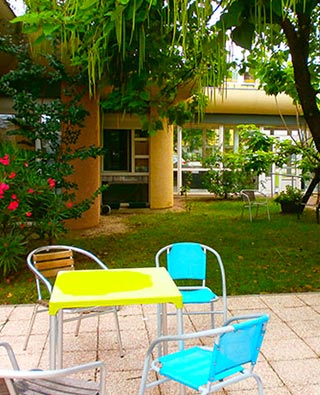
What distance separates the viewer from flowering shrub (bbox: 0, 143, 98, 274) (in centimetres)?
461

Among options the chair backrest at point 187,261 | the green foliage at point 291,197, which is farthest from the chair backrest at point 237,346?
the green foliage at point 291,197

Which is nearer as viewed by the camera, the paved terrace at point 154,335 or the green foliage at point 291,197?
the paved terrace at point 154,335

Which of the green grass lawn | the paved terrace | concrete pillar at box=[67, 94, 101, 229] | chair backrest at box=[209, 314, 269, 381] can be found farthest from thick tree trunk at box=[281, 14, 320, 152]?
chair backrest at box=[209, 314, 269, 381]

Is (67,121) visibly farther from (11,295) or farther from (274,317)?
(274,317)

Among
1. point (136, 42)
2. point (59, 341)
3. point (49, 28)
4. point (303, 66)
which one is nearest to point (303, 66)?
point (303, 66)

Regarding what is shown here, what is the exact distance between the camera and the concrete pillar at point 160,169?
428 inches

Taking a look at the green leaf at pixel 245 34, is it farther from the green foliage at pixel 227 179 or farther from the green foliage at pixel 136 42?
the green foliage at pixel 227 179

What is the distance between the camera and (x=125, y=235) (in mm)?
7621

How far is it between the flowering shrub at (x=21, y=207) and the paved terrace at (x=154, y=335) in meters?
0.92

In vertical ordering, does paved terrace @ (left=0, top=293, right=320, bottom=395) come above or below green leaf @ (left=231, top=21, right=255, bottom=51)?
below

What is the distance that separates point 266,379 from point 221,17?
2470 millimetres

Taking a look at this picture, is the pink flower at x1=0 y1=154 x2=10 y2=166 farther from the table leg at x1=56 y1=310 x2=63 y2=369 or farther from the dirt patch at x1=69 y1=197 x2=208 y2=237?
the dirt patch at x1=69 y1=197 x2=208 y2=237

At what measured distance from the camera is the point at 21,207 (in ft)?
15.4

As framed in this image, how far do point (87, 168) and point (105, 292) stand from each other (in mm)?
6001
